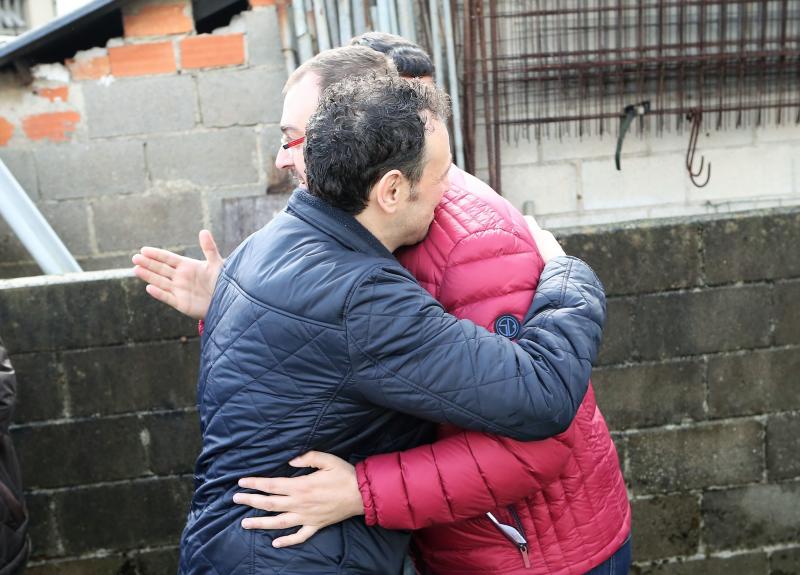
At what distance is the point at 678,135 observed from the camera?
17.4 ft

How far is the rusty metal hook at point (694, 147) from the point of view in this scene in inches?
206

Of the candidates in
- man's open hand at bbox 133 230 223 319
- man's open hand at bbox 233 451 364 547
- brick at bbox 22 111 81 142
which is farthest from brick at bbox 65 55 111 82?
man's open hand at bbox 233 451 364 547

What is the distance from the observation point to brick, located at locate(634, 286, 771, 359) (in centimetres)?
298

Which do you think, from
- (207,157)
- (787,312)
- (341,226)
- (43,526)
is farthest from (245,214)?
(341,226)

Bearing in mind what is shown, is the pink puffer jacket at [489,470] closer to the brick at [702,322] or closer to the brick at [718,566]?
the brick at [702,322]

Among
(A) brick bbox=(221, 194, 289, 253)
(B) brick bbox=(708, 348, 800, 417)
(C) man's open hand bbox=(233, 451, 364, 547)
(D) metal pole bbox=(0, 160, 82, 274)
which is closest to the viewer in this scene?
(C) man's open hand bbox=(233, 451, 364, 547)

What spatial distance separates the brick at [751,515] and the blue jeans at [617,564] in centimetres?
145

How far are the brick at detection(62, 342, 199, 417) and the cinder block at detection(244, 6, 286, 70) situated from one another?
2.53 meters

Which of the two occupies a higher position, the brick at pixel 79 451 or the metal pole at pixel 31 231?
the metal pole at pixel 31 231

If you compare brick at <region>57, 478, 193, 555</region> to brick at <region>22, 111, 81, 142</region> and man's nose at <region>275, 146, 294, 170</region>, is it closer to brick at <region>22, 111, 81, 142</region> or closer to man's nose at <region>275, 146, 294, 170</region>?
man's nose at <region>275, 146, 294, 170</region>

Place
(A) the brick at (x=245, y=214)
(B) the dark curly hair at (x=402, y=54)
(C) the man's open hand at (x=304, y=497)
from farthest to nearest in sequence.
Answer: (A) the brick at (x=245, y=214)
(B) the dark curly hair at (x=402, y=54)
(C) the man's open hand at (x=304, y=497)

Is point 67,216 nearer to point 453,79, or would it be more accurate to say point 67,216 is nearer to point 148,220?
point 148,220

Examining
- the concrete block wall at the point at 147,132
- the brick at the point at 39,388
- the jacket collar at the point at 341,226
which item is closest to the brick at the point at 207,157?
the concrete block wall at the point at 147,132

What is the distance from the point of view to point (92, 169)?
5055 mm
